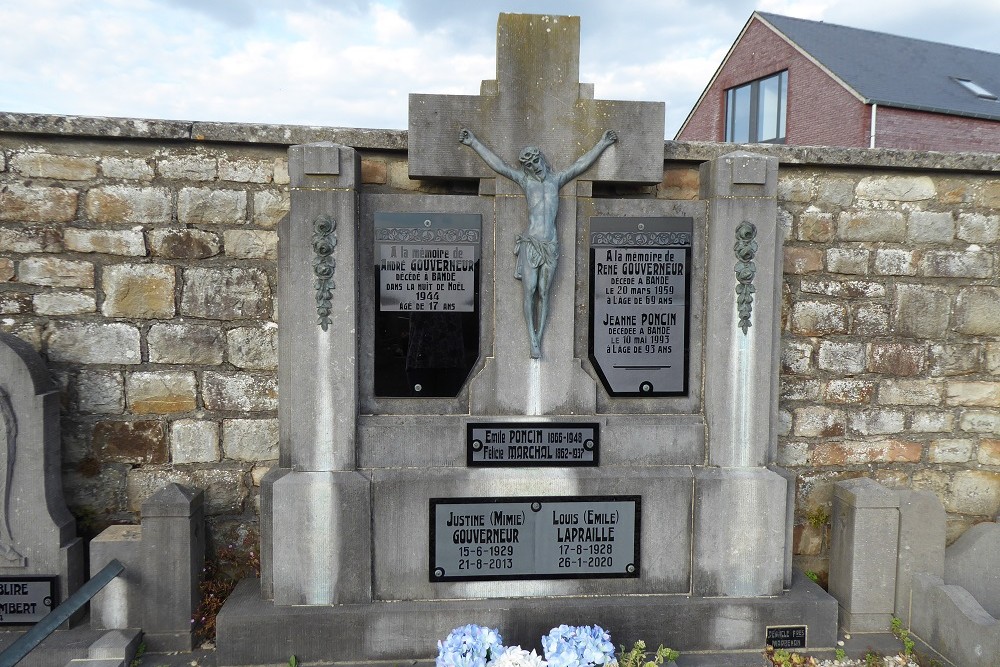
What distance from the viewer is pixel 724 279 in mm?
3633

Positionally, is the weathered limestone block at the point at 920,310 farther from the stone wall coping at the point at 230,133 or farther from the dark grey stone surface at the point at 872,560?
the stone wall coping at the point at 230,133

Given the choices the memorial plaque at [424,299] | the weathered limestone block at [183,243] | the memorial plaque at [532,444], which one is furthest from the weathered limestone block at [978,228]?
the weathered limestone block at [183,243]

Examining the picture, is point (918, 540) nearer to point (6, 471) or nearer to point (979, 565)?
point (979, 565)

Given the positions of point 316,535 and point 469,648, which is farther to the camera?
point 316,535

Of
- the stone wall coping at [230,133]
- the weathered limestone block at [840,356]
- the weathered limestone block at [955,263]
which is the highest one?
the stone wall coping at [230,133]

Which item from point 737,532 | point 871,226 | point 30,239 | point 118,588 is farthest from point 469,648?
point 871,226

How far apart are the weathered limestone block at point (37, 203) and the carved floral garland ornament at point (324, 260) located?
5.78 ft

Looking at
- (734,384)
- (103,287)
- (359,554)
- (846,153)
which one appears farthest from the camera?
(846,153)

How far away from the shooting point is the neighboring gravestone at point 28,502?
3436 mm

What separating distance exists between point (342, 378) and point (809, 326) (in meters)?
3.29

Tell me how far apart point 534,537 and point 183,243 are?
289 cm

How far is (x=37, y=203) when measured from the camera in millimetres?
3848

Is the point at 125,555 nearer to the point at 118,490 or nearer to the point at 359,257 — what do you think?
the point at 118,490

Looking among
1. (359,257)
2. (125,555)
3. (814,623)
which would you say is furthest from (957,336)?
(125,555)
